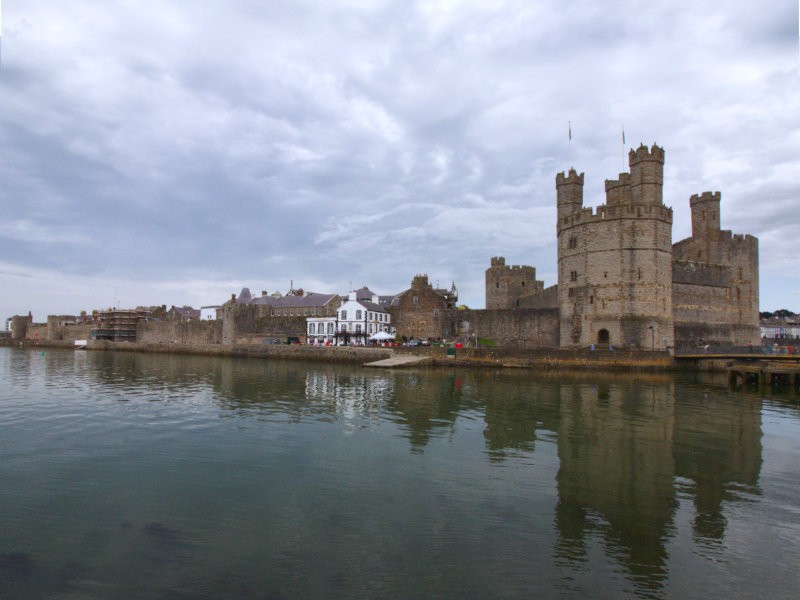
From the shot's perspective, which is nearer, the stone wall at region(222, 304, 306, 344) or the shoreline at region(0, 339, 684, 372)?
the shoreline at region(0, 339, 684, 372)

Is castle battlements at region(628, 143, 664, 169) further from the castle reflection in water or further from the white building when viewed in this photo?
the white building

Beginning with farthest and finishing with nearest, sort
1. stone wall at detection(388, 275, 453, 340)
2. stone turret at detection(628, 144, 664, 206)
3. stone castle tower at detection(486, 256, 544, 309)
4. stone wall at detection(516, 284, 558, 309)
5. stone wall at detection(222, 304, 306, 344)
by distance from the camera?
stone wall at detection(222, 304, 306, 344), stone castle tower at detection(486, 256, 544, 309), stone wall at detection(388, 275, 453, 340), stone wall at detection(516, 284, 558, 309), stone turret at detection(628, 144, 664, 206)

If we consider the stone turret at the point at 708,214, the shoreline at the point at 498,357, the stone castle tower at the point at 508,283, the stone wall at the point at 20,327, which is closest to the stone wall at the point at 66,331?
the stone wall at the point at 20,327

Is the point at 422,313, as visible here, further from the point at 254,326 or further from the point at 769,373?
the point at 769,373

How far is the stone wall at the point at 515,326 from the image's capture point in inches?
1658

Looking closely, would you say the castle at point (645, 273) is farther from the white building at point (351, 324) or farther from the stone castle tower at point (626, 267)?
the white building at point (351, 324)

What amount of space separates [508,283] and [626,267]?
18.1m

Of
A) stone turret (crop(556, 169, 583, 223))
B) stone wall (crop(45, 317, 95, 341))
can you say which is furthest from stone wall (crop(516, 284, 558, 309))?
stone wall (crop(45, 317, 95, 341))

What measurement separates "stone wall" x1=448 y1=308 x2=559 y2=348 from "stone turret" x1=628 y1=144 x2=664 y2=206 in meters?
11.4

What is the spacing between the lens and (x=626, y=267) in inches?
1471

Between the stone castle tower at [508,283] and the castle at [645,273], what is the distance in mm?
7157

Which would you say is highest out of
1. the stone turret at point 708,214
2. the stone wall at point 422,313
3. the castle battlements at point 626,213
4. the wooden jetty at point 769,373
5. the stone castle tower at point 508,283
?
the stone turret at point 708,214

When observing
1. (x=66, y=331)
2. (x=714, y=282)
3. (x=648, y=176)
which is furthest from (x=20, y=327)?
(x=714, y=282)

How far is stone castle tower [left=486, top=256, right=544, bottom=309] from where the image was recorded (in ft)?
179
